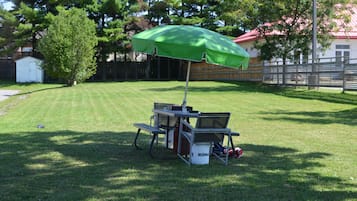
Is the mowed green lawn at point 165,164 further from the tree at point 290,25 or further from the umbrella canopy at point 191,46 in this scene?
the tree at point 290,25

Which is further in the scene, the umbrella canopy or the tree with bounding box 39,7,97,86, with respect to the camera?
the tree with bounding box 39,7,97,86

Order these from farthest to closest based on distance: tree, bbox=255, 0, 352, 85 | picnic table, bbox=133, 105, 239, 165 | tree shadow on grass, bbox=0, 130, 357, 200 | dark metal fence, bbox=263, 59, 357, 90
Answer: tree, bbox=255, 0, 352, 85 < dark metal fence, bbox=263, 59, 357, 90 < picnic table, bbox=133, 105, 239, 165 < tree shadow on grass, bbox=0, 130, 357, 200

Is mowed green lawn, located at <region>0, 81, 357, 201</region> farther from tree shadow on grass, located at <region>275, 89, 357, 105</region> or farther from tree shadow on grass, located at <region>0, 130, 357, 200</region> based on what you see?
tree shadow on grass, located at <region>275, 89, 357, 105</region>

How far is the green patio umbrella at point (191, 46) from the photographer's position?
22.4 feet

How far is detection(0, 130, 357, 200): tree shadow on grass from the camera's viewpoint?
5.46 metres

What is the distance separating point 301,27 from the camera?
1156 inches

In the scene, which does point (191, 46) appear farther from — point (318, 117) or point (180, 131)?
Answer: point (318, 117)

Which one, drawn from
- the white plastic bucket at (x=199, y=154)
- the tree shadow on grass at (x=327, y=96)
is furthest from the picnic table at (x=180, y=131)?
the tree shadow on grass at (x=327, y=96)

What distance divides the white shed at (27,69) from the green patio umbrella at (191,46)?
37.4 metres

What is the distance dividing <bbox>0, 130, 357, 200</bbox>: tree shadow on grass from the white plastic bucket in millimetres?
151

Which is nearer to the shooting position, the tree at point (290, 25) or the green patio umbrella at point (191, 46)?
the green patio umbrella at point (191, 46)

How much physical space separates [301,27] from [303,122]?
1781 centimetres

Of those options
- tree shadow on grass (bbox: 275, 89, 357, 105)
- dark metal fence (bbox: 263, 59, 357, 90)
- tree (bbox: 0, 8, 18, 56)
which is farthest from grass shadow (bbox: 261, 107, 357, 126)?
tree (bbox: 0, 8, 18, 56)

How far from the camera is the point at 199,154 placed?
7.37 meters
